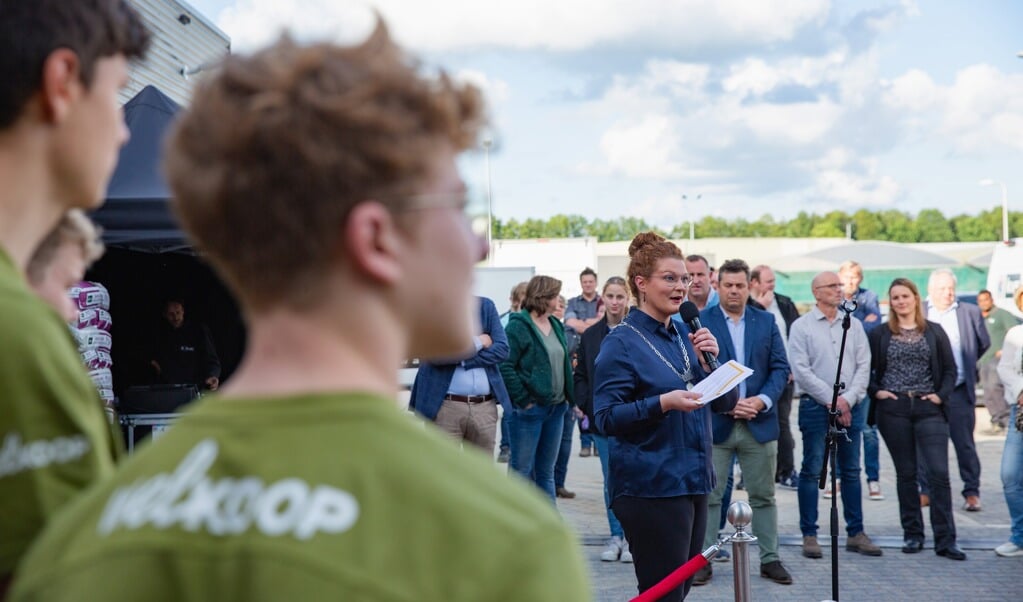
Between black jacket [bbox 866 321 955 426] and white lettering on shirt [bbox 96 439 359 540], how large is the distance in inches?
349

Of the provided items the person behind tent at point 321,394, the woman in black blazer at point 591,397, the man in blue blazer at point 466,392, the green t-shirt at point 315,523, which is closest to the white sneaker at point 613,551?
the woman in black blazer at point 591,397

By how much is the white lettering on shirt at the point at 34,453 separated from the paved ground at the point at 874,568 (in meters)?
6.82

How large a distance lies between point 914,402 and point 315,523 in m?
8.89

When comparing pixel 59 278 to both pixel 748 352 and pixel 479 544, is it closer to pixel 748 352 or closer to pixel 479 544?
pixel 479 544

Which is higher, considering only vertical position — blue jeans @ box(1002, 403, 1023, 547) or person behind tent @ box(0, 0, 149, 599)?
person behind tent @ box(0, 0, 149, 599)

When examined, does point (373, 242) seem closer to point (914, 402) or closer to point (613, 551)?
point (613, 551)

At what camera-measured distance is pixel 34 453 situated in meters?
1.39

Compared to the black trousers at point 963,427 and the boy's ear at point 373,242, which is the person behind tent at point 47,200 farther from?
the black trousers at point 963,427

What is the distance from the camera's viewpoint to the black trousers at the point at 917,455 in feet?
30.0

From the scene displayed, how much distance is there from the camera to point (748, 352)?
27.0 feet

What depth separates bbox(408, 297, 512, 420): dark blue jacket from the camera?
29.5ft

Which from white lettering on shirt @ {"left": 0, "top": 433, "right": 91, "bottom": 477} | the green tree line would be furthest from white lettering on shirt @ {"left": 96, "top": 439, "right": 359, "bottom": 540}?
the green tree line

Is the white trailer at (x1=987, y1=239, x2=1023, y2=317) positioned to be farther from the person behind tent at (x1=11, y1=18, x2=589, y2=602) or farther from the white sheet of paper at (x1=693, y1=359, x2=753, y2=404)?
the person behind tent at (x1=11, y1=18, x2=589, y2=602)

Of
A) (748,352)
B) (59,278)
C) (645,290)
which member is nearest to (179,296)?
(748,352)
